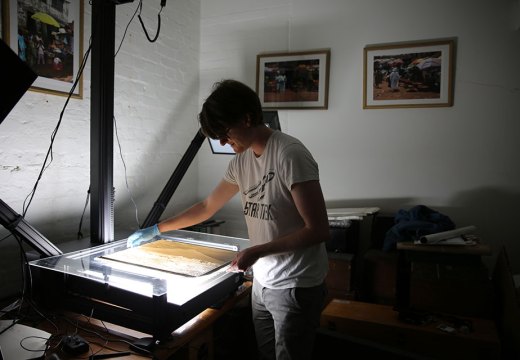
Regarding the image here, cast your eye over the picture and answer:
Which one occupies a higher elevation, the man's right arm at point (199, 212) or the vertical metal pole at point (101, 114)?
the vertical metal pole at point (101, 114)

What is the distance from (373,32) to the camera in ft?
8.65

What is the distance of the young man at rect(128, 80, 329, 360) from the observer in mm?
1112

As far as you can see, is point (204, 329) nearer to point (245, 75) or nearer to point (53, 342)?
point (53, 342)

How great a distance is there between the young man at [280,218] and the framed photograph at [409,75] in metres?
1.66

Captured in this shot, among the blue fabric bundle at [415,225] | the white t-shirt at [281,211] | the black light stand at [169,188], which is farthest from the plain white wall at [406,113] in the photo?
the white t-shirt at [281,211]

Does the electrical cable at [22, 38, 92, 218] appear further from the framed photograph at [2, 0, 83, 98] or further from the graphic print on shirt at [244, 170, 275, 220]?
the graphic print on shirt at [244, 170, 275, 220]

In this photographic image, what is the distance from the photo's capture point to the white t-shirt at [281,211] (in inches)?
44.7

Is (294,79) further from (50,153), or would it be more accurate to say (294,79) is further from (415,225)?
(50,153)

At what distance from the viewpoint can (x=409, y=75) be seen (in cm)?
255

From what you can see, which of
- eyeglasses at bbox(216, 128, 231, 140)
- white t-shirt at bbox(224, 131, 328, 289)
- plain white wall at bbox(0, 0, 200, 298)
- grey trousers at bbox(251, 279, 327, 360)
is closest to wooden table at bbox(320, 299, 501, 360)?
grey trousers at bbox(251, 279, 327, 360)

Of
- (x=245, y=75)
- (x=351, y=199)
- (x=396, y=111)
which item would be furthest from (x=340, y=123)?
(x=245, y=75)

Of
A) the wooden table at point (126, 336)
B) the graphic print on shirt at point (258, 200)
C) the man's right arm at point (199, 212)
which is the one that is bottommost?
the wooden table at point (126, 336)

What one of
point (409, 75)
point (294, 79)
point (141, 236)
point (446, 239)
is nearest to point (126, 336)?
point (141, 236)

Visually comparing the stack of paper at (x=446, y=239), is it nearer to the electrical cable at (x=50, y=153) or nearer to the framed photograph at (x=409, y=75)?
the framed photograph at (x=409, y=75)
